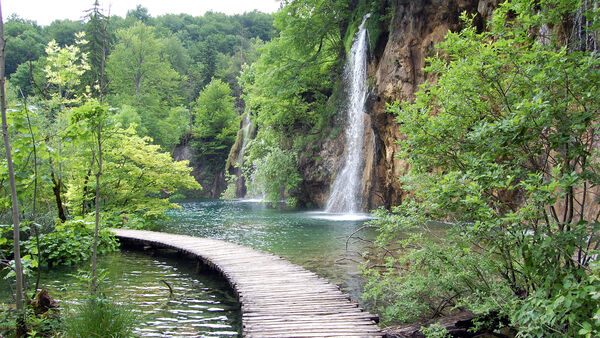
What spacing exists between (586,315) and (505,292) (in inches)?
46.1

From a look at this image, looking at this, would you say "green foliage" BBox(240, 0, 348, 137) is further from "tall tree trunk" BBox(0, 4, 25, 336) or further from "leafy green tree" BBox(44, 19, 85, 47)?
"leafy green tree" BBox(44, 19, 85, 47)

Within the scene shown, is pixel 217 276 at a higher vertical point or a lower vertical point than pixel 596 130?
lower

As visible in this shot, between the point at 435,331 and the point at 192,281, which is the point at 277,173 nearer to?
the point at 192,281

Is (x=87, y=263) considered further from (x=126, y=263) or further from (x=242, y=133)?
(x=242, y=133)

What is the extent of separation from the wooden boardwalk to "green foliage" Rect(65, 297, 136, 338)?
123cm

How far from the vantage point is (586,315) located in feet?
8.35

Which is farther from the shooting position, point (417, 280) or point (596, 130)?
point (417, 280)

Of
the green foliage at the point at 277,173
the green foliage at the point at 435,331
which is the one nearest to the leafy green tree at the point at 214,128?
the green foliage at the point at 277,173

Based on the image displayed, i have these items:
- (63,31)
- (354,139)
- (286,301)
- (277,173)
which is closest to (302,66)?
(354,139)

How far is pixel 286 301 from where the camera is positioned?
4867mm

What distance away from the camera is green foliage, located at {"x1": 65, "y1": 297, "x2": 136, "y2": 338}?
12.0ft

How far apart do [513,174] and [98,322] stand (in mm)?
3995

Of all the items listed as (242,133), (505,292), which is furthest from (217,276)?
(242,133)

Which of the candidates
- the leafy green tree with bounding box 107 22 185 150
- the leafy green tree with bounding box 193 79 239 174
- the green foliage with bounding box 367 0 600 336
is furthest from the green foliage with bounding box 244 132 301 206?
the leafy green tree with bounding box 107 22 185 150
